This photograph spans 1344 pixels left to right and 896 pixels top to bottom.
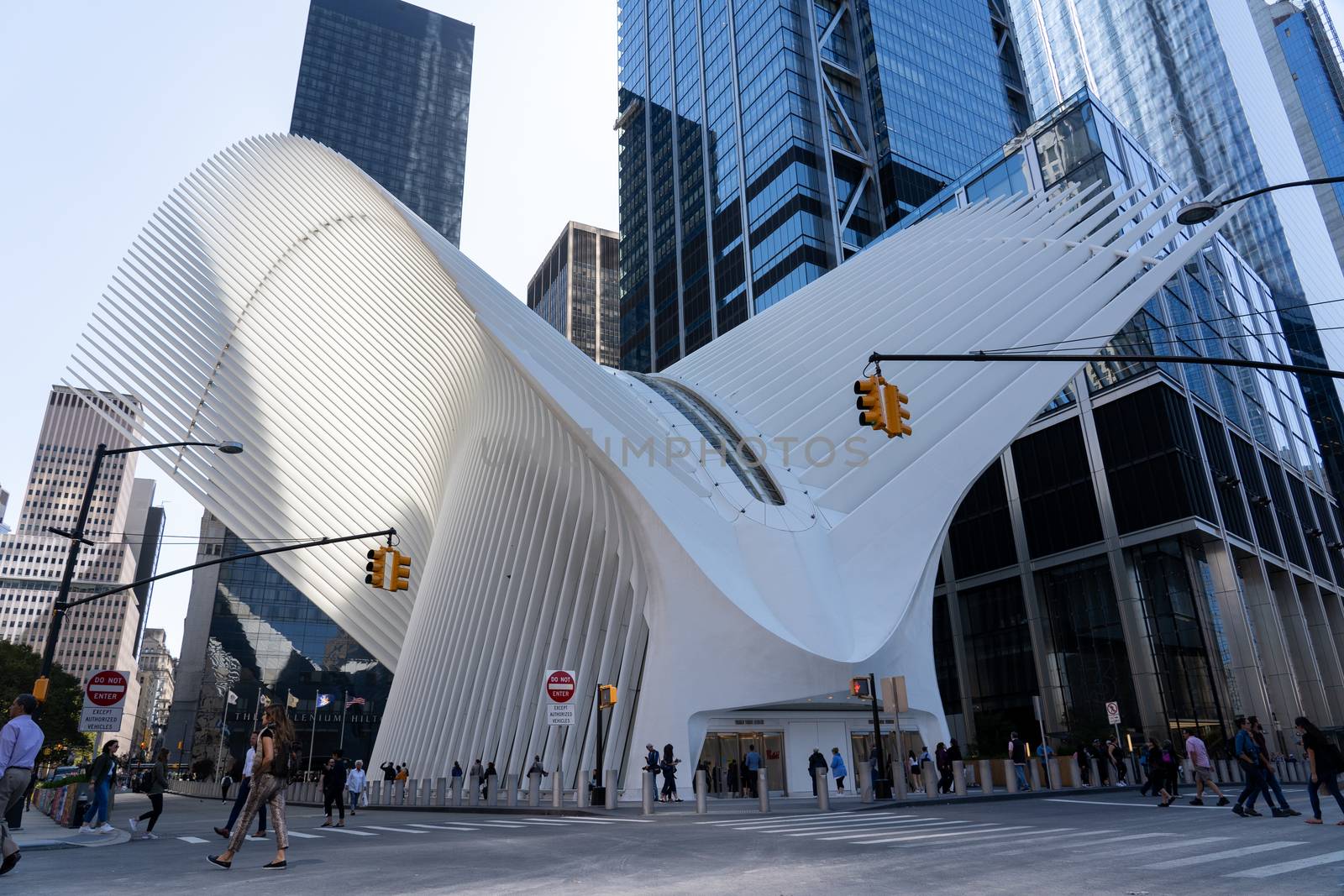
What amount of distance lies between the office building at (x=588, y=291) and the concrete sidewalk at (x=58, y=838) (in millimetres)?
157056

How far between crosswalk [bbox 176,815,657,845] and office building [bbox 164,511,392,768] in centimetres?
7638

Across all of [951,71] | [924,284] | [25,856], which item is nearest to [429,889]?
[25,856]

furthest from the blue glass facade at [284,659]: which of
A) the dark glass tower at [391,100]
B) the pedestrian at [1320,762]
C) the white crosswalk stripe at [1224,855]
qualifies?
the dark glass tower at [391,100]

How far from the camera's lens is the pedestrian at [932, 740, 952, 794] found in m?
23.8

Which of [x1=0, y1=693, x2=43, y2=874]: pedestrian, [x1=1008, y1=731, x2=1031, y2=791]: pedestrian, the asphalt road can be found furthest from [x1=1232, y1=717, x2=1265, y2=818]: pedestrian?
[x1=0, y1=693, x2=43, y2=874]: pedestrian

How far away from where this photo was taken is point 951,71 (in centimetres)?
9944

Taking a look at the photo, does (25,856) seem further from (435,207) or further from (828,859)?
(435,207)

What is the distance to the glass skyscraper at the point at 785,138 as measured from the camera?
8406 cm

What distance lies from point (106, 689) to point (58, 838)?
342 cm

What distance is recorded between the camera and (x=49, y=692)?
175 feet

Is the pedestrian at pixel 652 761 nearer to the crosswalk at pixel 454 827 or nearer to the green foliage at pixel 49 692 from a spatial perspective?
the crosswalk at pixel 454 827

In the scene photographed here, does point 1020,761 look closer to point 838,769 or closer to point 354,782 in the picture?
point 838,769

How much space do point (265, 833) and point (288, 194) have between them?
27161mm

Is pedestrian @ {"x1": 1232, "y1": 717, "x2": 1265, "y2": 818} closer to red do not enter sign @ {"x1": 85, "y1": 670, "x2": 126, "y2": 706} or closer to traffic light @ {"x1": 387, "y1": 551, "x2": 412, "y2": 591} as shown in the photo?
traffic light @ {"x1": 387, "y1": 551, "x2": 412, "y2": 591}
